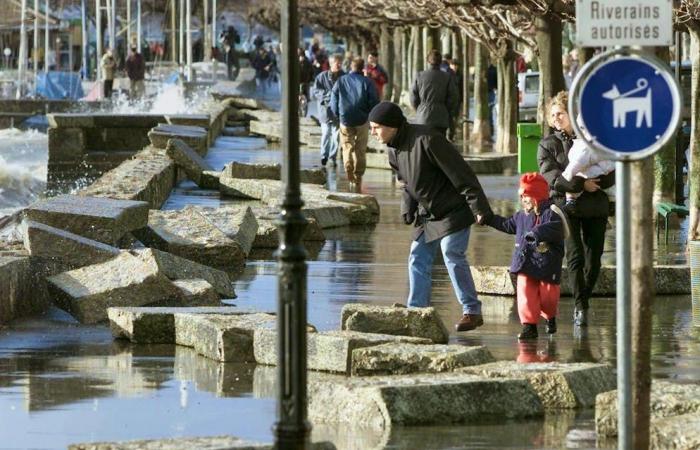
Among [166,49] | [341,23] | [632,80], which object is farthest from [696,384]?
[166,49]

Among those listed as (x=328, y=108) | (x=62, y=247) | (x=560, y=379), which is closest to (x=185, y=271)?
(x=62, y=247)

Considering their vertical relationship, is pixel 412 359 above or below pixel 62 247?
below

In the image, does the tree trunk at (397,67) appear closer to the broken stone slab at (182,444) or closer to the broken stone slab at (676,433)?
the broken stone slab at (676,433)

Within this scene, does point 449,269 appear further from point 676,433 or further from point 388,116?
point 676,433

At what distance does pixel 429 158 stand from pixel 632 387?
4.89 m

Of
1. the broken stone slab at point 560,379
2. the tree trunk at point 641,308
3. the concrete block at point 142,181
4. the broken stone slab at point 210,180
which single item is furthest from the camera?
the broken stone slab at point 210,180

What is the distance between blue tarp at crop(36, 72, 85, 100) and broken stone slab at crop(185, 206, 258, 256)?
43486 mm

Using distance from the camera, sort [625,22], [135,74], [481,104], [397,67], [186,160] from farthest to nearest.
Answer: [397,67], [135,74], [481,104], [186,160], [625,22]

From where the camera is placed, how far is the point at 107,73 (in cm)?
5647

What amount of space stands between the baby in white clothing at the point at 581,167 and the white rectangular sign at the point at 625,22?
17.8ft

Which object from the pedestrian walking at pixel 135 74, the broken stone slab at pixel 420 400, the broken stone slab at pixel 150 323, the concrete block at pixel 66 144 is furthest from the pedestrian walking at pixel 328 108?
the pedestrian walking at pixel 135 74

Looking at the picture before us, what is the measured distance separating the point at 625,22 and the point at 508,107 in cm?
2698

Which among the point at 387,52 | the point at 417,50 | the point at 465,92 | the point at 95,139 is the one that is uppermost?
the point at 387,52

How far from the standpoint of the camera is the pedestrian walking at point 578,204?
13.4 metres
